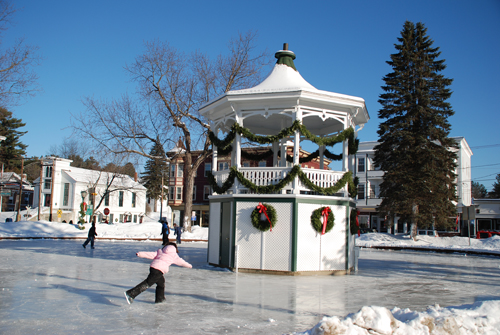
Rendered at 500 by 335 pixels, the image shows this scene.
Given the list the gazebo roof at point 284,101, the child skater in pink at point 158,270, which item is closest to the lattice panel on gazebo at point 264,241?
the gazebo roof at point 284,101

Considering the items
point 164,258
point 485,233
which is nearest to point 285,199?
point 164,258

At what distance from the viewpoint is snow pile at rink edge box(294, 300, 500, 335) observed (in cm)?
536

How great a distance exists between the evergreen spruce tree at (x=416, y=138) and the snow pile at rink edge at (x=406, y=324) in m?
27.7

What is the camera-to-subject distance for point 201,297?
9156 millimetres

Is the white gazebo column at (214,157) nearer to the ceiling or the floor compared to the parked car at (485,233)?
nearer to the ceiling

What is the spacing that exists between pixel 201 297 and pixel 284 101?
730cm

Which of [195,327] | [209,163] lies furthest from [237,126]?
[209,163]

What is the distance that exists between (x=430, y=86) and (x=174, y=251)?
31383 mm

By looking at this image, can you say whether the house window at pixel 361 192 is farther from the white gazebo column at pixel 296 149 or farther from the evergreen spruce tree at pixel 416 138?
the white gazebo column at pixel 296 149

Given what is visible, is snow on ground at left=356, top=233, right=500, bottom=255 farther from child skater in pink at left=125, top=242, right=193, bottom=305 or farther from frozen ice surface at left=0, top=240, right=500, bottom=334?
child skater in pink at left=125, top=242, right=193, bottom=305

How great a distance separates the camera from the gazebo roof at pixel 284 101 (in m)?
13.8

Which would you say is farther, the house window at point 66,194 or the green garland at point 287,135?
the house window at point 66,194

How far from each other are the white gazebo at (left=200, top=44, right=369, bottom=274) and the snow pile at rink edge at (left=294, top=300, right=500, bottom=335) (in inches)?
290

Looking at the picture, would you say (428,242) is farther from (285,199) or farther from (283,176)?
(285,199)
